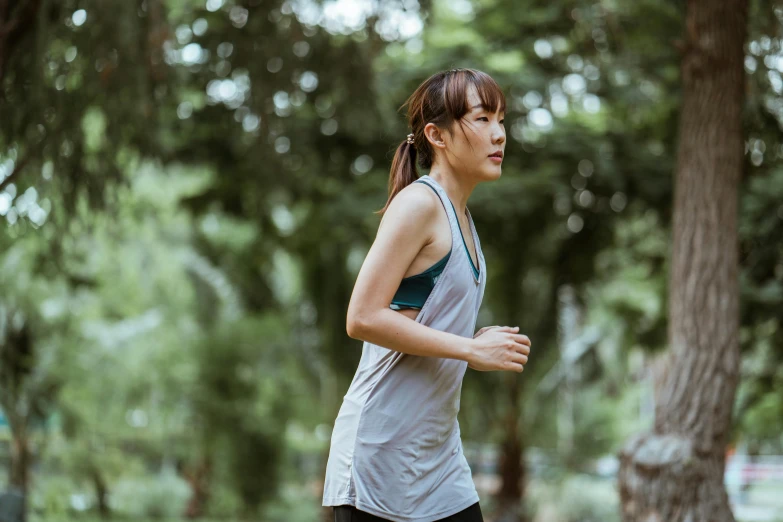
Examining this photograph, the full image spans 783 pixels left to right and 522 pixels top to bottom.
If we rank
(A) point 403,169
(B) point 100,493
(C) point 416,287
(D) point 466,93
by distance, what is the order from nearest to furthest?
(C) point 416,287
(D) point 466,93
(A) point 403,169
(B) point 100,493

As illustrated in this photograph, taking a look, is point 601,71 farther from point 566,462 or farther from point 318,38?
point 566,462

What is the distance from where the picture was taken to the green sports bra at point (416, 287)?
1.96 metres

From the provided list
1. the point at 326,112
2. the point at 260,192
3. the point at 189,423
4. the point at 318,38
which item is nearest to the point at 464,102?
the point at 318,38

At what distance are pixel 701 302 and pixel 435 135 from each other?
4904 millimetres

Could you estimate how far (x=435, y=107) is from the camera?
6.92 ft

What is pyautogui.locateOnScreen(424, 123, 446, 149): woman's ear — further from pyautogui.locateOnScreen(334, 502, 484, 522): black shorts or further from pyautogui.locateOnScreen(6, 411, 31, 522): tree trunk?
pyautogui.locateOnScreen(6, 411, 31, 522): tree trunk

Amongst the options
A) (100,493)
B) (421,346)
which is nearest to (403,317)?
(421,346)

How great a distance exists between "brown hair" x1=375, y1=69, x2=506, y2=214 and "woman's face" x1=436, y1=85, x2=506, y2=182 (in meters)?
0.01

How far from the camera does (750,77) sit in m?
7.14

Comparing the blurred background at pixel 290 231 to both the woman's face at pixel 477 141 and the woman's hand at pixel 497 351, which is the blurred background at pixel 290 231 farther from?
the woman's hand at pixel 497 351

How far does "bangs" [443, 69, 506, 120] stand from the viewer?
2.06m

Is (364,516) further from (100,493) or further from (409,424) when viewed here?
(100,493)

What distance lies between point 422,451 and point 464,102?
0.78 metres

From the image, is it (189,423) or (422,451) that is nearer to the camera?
(422,451)
